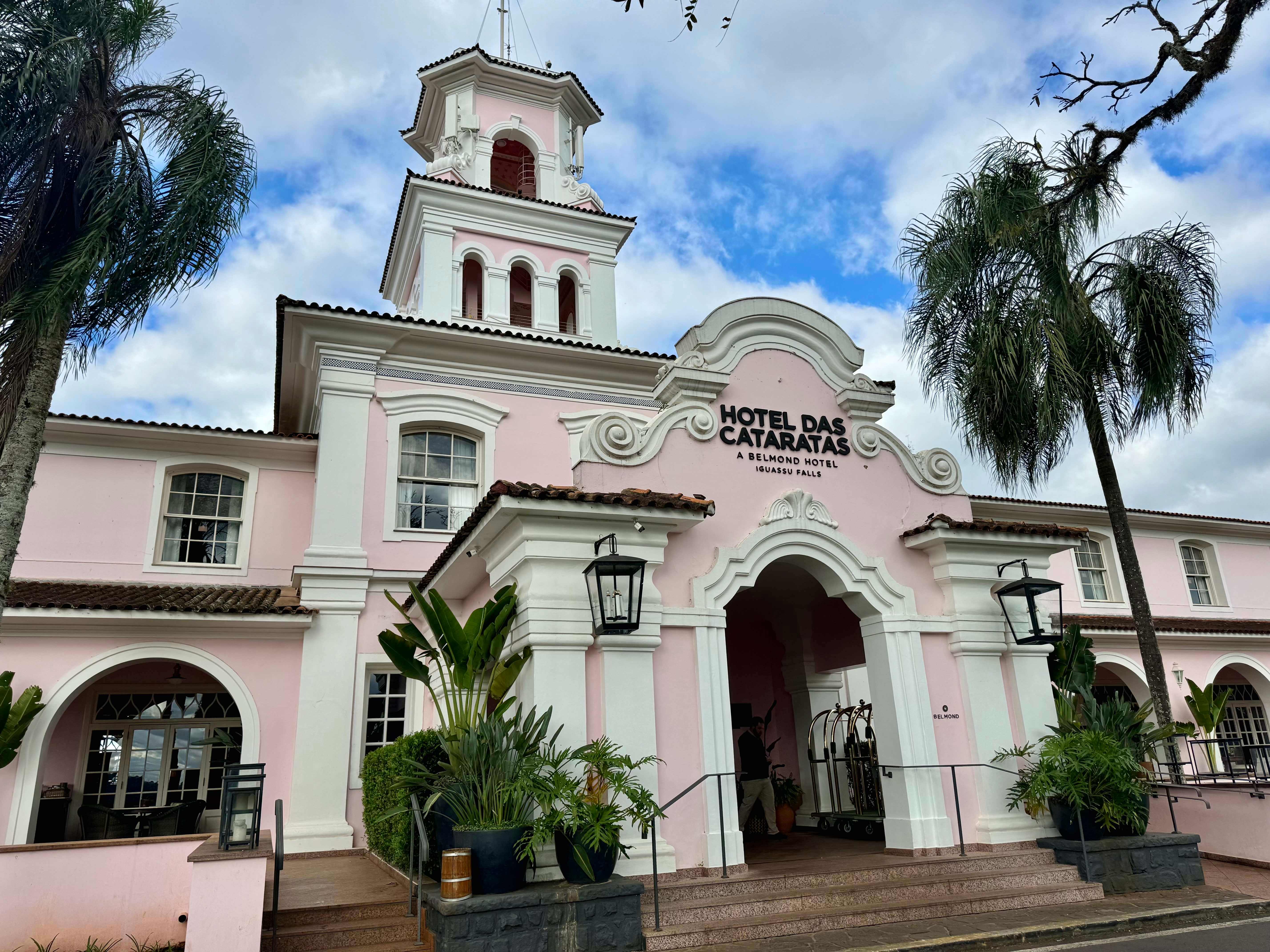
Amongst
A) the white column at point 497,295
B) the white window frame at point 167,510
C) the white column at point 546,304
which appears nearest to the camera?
the white window frame at point 167,510

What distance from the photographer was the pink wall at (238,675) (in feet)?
38.7

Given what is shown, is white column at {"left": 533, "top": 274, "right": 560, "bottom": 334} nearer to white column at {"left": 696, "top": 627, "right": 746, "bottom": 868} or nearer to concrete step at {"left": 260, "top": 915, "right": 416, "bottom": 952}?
white column at {"left": 696, "top": 627, "right": 746, "bottom": 868}

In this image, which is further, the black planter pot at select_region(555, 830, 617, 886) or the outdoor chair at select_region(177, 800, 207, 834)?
the outdoor chair at select_region(177, 800, 207, 834)

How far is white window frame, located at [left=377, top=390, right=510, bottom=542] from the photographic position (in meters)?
14.4

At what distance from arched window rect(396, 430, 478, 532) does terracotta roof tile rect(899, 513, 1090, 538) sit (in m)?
7.47

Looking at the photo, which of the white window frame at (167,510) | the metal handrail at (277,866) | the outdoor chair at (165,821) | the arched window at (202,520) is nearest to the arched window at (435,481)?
the white window frame at (167,510)

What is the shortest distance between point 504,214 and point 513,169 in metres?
3.26

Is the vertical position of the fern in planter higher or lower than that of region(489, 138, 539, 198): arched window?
lower

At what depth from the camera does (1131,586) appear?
13.2m

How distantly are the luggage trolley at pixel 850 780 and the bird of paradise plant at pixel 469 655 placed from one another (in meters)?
5.08

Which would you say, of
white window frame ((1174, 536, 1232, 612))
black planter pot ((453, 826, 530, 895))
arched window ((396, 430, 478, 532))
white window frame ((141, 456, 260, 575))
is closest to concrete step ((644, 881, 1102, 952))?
black planter pot ((453, 826, 530, 895))

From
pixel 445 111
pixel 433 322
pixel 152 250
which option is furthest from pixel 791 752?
pixel 445 111

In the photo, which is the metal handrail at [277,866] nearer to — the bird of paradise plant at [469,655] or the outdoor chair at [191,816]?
the bird of paradise plant at [469,655]

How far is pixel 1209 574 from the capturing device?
21938 millimetres
